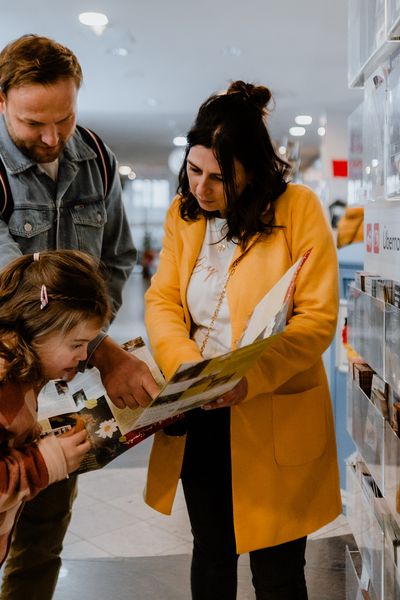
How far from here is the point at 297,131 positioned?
14.0 meters

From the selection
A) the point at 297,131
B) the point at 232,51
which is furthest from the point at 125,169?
the point at 232,51

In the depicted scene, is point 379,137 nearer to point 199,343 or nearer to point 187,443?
point 199,343

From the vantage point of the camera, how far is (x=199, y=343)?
1833mm

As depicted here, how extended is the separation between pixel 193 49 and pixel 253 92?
20.4ft

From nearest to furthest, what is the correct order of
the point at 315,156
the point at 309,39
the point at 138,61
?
the point at 309,39
the point at 138,61
the point at 315,156

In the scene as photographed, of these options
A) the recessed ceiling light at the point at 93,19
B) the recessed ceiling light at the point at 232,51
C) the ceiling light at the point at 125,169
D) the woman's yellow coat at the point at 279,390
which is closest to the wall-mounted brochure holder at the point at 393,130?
the woman's yellow coat at the point at 279,390

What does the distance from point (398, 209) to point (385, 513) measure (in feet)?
2.33

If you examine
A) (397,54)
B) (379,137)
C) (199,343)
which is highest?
(397,54)

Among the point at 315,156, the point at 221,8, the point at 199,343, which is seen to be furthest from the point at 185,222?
the point at 315,156

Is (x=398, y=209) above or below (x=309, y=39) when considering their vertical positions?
below

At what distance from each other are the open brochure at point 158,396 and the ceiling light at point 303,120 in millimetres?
11155

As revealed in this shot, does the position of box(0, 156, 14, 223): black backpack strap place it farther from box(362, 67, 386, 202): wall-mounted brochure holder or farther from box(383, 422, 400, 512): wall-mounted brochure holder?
box(383, 422, 400, 512): wall-mounted brochure holder

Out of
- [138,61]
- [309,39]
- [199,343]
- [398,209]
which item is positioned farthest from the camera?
[138,61]

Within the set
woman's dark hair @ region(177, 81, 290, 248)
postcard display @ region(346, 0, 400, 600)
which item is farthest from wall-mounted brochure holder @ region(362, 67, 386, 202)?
woman's dark hair @ region(177, 81, 290, 248)
